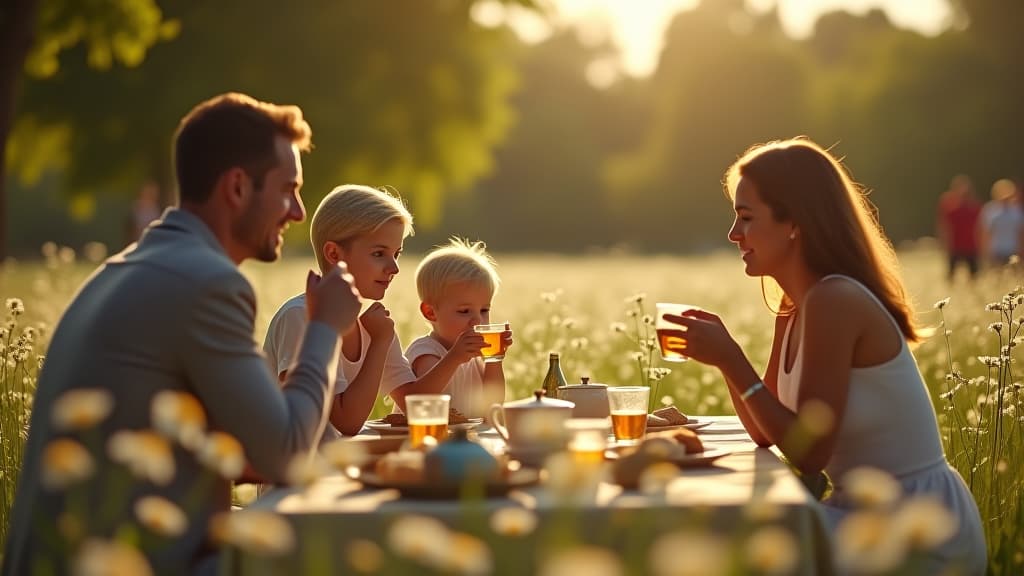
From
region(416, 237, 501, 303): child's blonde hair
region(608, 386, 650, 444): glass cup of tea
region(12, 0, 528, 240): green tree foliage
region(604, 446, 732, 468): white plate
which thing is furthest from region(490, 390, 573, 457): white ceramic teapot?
region(12, 0, 528, 240): green tree foliage

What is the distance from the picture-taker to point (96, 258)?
18578mm

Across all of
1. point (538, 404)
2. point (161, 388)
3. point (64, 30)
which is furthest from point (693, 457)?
point (64, 30)

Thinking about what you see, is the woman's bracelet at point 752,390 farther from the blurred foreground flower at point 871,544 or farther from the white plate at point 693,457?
the blurred foreground flower at point 871,544

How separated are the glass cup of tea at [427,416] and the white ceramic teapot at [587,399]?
726 mm

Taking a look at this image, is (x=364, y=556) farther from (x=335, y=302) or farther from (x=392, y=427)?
(x=392, y=427)

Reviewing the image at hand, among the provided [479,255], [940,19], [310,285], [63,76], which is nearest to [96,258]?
[63,76]

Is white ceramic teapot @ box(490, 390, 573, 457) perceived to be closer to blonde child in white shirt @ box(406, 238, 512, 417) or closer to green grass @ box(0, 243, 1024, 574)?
green grass @ box(0, 243, 1024, 574)

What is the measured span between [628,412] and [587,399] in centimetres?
43

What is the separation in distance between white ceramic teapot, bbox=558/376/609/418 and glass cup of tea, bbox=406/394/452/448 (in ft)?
2.38

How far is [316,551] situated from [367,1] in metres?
26.7

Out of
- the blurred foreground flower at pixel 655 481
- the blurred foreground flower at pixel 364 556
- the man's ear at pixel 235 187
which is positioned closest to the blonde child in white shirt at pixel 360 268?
the man's ear at pixel 235 187

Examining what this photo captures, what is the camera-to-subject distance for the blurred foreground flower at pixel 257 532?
203cm

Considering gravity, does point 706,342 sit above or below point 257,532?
above

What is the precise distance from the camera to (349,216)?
492cm
